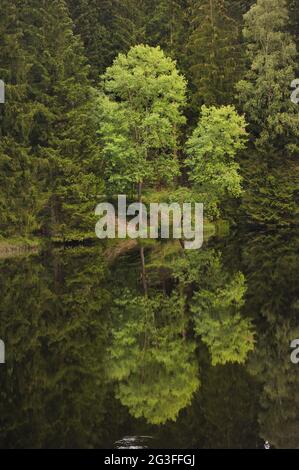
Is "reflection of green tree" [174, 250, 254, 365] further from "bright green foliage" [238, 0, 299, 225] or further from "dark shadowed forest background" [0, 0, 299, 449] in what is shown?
"bright green foliage" [238, 0, 299, 225]

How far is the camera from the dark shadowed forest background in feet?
38.4

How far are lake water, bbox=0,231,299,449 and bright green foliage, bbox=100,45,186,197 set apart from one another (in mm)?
17605

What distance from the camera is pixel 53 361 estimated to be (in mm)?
14398

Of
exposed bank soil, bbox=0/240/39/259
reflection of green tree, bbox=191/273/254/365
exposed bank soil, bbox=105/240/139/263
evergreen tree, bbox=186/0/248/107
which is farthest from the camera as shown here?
evergreen tree, bbox=186/0/248/107

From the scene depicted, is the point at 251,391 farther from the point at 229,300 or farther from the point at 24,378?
the point at 229,300

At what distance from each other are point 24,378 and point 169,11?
4215 centimetres

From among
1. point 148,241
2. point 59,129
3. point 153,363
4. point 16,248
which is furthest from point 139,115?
point 153,363

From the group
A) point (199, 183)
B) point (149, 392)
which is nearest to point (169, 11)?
point (199, 183)

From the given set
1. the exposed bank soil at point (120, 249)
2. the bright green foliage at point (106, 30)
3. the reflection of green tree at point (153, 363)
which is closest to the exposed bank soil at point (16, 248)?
the exposed bank soil at point (120, 249)

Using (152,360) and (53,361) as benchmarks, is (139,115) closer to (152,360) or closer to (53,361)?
(53,361)

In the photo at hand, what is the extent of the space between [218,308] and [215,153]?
82.9ft

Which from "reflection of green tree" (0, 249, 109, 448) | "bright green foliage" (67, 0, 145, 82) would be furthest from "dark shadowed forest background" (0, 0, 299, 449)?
"bright green foliage" (67, 0, 145, 82)

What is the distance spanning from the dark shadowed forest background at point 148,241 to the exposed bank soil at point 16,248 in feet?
0.24

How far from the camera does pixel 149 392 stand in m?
12.3
